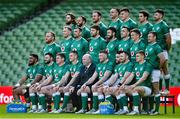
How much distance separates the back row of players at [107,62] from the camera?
51.7 ft

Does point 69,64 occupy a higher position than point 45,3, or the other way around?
point 45,3

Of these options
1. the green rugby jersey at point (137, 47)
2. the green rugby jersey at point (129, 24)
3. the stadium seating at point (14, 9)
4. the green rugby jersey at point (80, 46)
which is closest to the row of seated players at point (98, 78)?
the green rugby jersey at point (137, 47)

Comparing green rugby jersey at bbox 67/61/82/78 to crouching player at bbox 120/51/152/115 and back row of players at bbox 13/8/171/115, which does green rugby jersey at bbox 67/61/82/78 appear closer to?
back row of players at bbox 13/8/171/115

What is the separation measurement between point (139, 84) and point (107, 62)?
956mm

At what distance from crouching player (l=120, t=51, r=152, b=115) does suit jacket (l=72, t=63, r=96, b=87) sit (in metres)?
0.98

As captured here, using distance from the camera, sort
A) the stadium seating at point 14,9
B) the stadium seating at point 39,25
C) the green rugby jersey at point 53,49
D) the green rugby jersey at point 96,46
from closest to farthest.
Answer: the green rugby jersey at point 96,46 → the green rugby jersey at point 53,49 → the stadium seating at point 39,25 → the stadium seating at point 14,9

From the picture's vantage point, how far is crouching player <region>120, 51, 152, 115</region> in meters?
15.5

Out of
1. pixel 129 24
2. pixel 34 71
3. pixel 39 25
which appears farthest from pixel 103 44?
pixel 39 25

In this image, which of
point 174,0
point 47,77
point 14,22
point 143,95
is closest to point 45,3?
point 14,22

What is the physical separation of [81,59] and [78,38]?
458mm

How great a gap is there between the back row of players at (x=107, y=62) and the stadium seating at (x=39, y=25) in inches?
239

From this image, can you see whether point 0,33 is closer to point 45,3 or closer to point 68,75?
point 45,3

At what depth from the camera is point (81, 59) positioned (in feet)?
54.6

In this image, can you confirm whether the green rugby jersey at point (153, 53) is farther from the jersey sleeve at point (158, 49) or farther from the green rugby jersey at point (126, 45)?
the green rugby jersey at point (126, 45)
